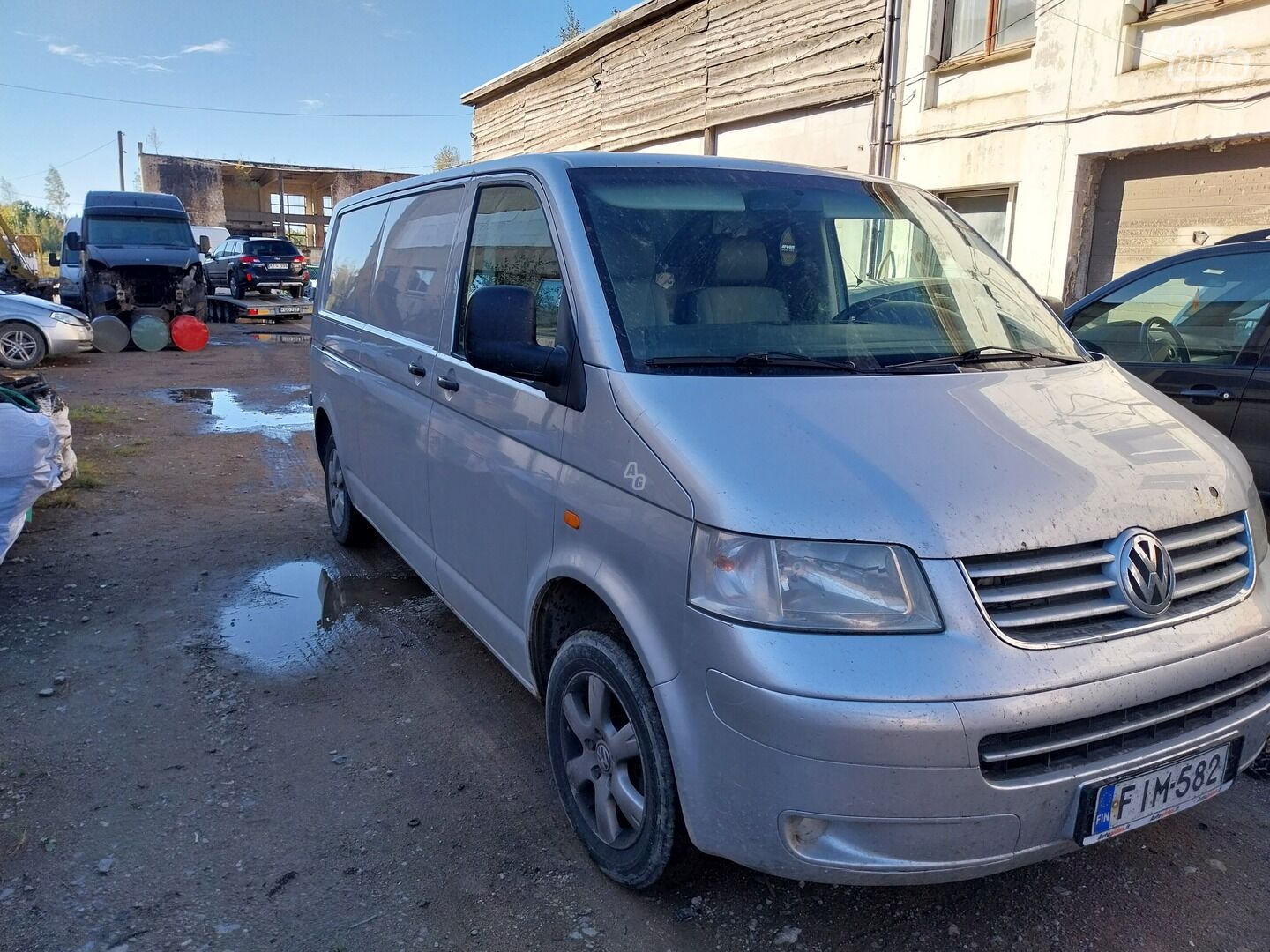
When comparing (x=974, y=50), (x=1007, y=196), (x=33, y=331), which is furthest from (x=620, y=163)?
(x=33, y=331)

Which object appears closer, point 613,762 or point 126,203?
point 613,762

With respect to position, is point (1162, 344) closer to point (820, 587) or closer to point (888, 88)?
point (820, 587)

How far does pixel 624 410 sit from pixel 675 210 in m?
0.92

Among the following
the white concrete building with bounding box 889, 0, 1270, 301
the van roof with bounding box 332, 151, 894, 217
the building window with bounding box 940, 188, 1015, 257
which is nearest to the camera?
the van roof with bounding box 332, 151, 894, 217

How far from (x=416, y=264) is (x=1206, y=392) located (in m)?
3.78

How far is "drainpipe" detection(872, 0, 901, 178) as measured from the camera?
10844 mm

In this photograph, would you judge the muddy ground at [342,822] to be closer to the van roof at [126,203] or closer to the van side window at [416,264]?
the van side window at [416,264]

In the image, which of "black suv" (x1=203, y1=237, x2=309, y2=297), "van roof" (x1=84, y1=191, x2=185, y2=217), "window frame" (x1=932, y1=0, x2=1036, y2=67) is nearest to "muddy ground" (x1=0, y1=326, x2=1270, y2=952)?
"window frame" (x1=932, y1=0, x2=1036, y2=67)

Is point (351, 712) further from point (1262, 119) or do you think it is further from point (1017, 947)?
point (1262, 119)

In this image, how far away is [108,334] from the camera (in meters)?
15.7

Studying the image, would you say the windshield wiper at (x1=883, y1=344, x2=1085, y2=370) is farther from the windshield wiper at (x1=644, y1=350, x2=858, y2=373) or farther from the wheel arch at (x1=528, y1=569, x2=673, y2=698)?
the wheel arch at (x1=528, y1=569, x2=673, y2=698)

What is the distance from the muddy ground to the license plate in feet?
1.57

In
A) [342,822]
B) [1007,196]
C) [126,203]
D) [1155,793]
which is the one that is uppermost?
[126,203]

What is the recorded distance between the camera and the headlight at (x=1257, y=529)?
249 cm
